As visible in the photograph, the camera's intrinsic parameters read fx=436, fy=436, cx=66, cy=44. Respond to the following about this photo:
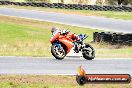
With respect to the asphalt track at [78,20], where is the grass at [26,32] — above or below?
above

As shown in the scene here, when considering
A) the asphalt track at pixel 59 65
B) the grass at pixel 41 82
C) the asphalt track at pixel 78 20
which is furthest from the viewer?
the asphalt track at pixel 78 20

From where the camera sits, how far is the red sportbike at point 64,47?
15695 millimetres

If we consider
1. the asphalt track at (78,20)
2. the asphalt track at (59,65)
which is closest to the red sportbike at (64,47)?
the asphalt track at (59,65)

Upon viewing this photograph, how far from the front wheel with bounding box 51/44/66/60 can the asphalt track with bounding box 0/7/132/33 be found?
21835mm

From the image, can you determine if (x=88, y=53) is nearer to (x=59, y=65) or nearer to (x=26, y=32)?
(x=59, y=65)

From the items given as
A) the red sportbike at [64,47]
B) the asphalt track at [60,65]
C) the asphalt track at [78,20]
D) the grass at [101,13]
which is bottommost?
the asphalt track at [78,20]

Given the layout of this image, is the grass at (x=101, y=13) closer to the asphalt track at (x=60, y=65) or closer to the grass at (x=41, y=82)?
the asphalt track at (x=60, y=65)

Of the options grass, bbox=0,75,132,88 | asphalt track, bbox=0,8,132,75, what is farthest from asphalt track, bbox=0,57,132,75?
grass, bbox=0,75,132,88

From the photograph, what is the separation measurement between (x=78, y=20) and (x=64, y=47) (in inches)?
1044

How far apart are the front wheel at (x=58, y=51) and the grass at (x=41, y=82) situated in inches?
141

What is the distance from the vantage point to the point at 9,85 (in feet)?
34.6

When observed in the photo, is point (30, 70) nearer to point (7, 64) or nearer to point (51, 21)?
point (7, 64)

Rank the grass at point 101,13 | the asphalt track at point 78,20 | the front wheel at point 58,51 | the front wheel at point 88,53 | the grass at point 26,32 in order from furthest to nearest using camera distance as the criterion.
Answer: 1. the grass at point 101,13
2. the asphalt track at point 78,20
3. the grass at point 26,32
4. the front wheel at point 88,53
5. the front wheel at point 58,51

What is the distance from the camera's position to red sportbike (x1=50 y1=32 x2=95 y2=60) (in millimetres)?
15695
